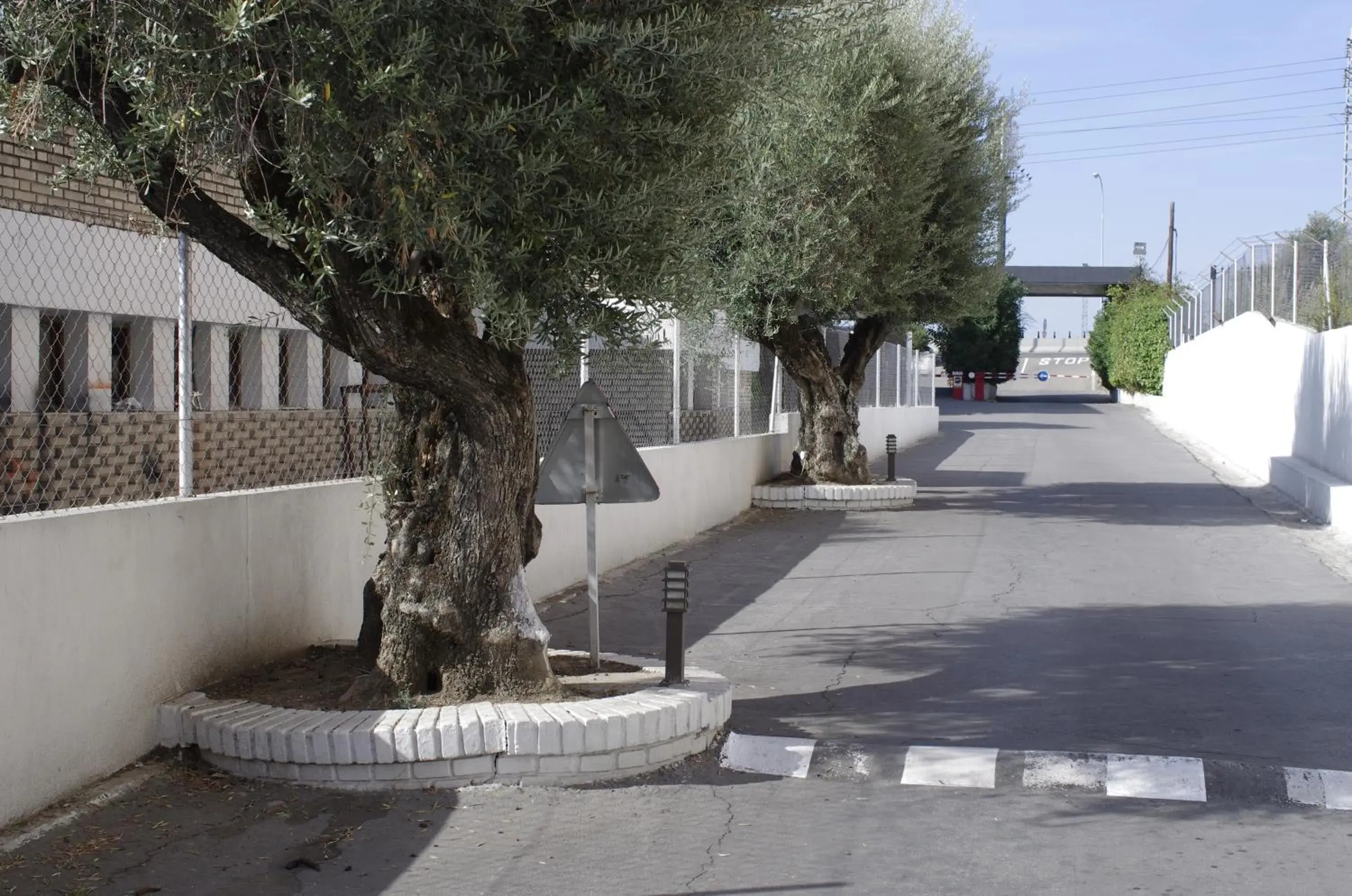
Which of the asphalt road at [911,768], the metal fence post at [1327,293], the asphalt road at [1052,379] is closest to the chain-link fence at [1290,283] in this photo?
the metal fence post at [1327,293]

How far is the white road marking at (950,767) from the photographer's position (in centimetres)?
603

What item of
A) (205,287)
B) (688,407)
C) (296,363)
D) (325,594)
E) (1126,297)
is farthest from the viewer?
(1126,297)

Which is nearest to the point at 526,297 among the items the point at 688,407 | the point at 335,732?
the point at 335,732

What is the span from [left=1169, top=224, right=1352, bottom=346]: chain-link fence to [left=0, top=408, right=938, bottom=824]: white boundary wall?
52.6 ft

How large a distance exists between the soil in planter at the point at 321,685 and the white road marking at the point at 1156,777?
2216 millimetres

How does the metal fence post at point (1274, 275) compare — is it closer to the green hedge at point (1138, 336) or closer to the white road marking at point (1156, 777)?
the white road marking at point (1156, 777)

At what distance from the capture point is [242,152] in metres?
5.52

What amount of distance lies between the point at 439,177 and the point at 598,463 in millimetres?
2159

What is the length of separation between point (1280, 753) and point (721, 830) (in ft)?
8.92

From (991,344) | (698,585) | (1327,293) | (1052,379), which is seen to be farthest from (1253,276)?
(1052,379)

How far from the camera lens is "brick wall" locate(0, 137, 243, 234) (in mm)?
11586

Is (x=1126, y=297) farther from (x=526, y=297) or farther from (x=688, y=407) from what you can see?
(x=526, y=297)

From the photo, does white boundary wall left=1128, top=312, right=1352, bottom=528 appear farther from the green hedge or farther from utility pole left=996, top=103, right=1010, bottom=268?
the green hedge

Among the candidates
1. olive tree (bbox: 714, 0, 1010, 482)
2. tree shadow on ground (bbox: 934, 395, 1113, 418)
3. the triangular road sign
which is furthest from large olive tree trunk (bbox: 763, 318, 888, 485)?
tree shadow on ground (bbox: 934, 395, 1113, 418)
